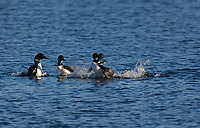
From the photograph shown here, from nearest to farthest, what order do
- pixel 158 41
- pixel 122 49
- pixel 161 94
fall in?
1. pixel 161 94
2. pixel 122 49
3. pixel 158 41

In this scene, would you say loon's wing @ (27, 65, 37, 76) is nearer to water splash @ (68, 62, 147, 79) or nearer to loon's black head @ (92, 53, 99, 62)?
water splash @ (68, 62, 147, 79)

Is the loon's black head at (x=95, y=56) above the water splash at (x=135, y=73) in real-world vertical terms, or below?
above

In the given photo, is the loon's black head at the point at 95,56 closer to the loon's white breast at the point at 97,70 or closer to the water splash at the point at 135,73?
the loon's white breast at the point at 97,70

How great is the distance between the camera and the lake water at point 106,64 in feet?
55.8

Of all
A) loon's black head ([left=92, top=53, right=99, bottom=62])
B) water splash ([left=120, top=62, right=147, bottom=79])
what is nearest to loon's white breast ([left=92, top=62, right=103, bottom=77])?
loon's black head ([left=92, top=53, right=99, bottom=62])

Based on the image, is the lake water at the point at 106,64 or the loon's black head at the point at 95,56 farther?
the loon's black head at the point at 95,56

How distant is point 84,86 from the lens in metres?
21.6

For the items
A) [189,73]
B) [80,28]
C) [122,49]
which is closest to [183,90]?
[189,73]

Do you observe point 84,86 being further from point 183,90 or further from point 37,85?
point 183,90

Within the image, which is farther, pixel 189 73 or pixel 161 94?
pixel 189 73

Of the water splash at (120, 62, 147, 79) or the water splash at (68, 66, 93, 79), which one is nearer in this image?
the water splash at (120, 62, 147, 79)

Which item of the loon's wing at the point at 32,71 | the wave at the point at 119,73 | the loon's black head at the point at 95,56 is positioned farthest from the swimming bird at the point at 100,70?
the loon's wing at the point at 32,71

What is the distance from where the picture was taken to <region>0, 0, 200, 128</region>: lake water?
17.0 meters

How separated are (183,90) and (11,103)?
6.92 m
